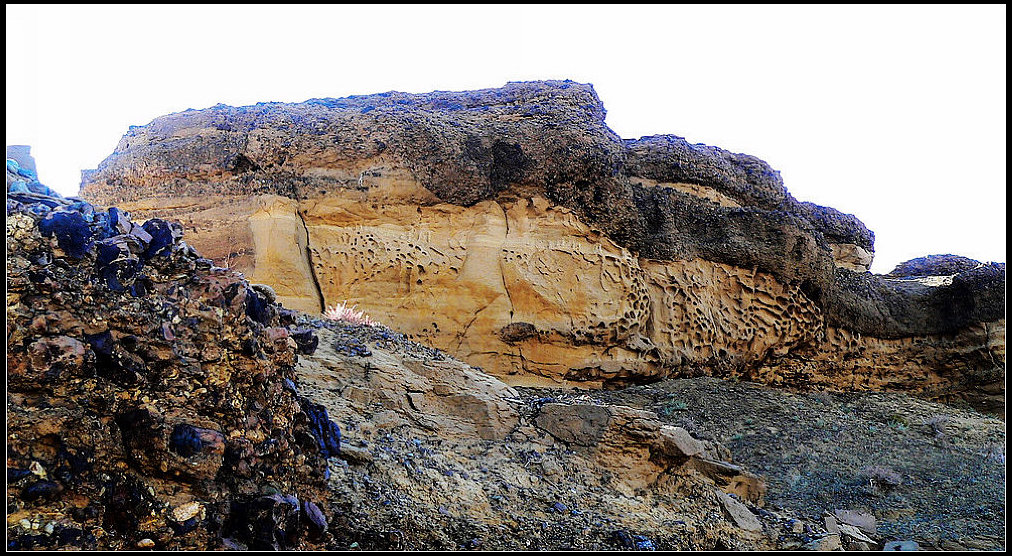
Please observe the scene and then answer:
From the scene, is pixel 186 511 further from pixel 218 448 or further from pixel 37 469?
pixel 37 469

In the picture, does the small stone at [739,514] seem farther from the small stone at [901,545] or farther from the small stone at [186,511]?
the small stone at [186,511]

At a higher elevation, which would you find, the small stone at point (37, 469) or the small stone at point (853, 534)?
the small stone at point (37, 469)

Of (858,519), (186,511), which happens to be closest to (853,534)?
(858,519)

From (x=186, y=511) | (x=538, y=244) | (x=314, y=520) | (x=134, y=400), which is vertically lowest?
(x=314, y=520)

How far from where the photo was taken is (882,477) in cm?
882

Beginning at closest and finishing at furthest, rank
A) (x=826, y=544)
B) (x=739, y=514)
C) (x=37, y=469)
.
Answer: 1. (x=37, y=469)
2. (x=826, y=544)
3. (x=739, y=514)

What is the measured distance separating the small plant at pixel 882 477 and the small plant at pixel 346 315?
585 centimetres

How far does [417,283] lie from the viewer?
10969mm

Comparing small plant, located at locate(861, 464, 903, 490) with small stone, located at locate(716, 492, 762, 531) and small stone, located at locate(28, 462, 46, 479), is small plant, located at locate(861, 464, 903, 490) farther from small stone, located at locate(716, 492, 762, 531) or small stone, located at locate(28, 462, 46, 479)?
small stone, located at locate(28, 462, 46, 479)

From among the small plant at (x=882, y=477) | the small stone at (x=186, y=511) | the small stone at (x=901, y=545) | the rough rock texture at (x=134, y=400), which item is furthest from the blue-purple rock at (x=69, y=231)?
the small plant at (x=882, y=477)

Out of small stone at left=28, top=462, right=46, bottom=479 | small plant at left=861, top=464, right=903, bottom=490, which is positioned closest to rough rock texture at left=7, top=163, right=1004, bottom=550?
small stone at left=28, top=462, right=46, bottom=479

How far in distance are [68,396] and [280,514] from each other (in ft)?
3.98

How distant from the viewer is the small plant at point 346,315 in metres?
9.42

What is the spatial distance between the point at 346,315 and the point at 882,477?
6.37 meters
